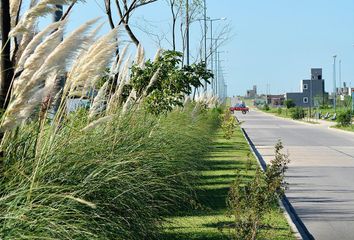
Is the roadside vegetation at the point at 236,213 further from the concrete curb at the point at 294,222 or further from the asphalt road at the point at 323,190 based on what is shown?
the asphalt road at the point at 323,190

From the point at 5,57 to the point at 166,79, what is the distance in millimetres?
8276

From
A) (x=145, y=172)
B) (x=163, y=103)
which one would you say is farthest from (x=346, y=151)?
(x=145, y=172)

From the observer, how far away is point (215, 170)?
15.1m

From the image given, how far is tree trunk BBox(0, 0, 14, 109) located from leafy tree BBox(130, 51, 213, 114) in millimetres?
6272

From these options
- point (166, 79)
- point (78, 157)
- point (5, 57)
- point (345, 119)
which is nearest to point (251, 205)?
point (78, 157)

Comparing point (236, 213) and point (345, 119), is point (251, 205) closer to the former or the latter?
point (236, 213)

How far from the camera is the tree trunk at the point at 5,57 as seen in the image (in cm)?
632

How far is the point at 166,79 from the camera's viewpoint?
47.5 feet

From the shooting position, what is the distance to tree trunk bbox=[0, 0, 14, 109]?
20.7ft

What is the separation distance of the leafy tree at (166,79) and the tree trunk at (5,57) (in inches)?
247

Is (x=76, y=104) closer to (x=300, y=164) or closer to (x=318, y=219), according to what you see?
(x=318, y=219)

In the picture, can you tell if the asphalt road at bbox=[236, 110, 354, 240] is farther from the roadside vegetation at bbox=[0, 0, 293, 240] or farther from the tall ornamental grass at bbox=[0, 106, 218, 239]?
the tall ornamental grass at bbox=[0, 106, 218, 239]

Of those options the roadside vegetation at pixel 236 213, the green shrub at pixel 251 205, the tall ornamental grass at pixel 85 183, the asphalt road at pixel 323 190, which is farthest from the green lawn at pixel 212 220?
the asphalt road at pixel 323 190

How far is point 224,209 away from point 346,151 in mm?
15107
